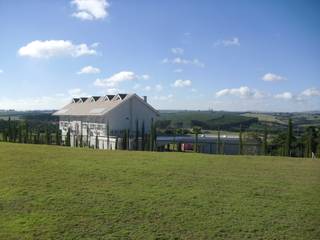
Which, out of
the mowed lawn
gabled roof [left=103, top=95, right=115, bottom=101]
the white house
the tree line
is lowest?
the mowed lawn

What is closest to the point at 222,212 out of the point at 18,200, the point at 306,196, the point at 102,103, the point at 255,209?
the point at 255,209

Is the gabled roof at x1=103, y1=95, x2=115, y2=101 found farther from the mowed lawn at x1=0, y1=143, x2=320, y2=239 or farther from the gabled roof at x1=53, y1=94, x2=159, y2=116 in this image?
the mowed lawn at x1=0, y1=143, x2=320, y2=239

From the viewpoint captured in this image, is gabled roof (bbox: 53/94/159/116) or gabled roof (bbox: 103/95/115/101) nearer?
gabled roof (bbox: 53/94/159/116)

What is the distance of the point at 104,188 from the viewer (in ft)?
29.1

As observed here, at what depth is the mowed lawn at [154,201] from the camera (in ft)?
20.8

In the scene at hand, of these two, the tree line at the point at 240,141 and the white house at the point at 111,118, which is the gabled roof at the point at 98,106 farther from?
the tree line at the point at 240,141

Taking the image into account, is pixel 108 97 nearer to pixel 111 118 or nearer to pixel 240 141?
pixel 111 118

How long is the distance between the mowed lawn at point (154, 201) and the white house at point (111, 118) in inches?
726

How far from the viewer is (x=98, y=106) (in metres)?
35.4

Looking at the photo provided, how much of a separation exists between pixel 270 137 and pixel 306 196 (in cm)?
2506

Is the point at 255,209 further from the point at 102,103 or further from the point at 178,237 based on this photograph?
the point at 102,103

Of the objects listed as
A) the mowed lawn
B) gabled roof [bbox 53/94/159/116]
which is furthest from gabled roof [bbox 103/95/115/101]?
the mowed lawn

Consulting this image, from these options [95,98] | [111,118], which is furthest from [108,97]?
[111,118]

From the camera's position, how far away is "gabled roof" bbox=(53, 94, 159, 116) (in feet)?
107
